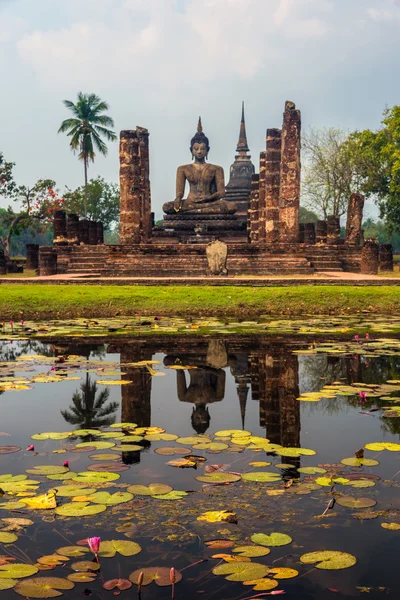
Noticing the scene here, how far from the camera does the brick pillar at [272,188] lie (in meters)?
27.0

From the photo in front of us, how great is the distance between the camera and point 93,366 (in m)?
8.24

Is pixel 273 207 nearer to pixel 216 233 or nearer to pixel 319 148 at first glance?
pixel 216 233

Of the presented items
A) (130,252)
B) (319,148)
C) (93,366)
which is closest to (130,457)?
(93,366)

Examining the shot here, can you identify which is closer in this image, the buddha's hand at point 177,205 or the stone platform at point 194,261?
the stone platform at point 194,261

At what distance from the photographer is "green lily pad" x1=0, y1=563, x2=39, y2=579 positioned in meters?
3.13

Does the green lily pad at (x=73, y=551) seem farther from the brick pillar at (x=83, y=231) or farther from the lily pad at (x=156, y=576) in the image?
the brick pillar at (x=83, y=231)

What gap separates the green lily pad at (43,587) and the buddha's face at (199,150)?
101ft

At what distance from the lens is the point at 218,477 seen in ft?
14.3

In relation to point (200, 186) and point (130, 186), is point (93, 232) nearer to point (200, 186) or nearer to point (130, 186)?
point (200, 186)

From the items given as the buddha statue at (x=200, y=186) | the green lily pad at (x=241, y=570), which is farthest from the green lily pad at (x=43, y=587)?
the buddha statue at (x=200, y=186)

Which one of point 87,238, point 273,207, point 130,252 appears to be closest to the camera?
point 130,252

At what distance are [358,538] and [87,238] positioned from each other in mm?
29534

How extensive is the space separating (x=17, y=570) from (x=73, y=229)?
27.8m

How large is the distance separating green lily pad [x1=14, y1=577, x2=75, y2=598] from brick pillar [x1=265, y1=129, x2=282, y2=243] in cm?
2427
